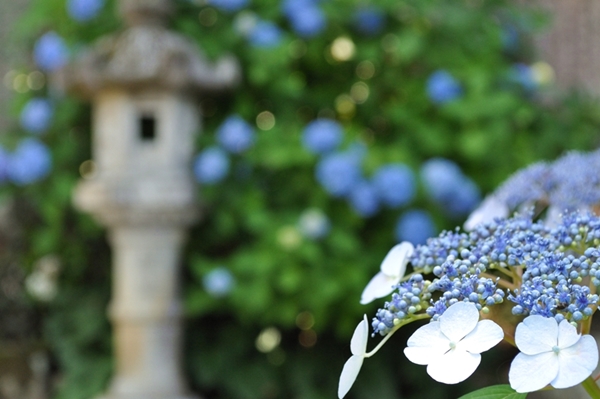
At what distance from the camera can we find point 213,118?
2441 millimetres

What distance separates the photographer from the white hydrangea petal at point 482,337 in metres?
0.40

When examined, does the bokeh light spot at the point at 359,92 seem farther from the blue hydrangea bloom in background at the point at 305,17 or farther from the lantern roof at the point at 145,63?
the lantern roof at the point at 145,63

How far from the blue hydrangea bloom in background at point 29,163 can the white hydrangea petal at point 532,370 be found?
7.29 feet

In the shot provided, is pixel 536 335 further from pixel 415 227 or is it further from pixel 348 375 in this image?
pixel 415 227

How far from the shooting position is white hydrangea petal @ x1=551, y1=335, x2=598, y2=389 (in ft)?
1.21

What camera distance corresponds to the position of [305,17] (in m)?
2.29

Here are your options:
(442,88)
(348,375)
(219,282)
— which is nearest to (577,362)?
(348,375)

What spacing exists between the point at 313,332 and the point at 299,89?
0.86 metres

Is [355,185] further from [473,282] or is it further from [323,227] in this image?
[473,282]

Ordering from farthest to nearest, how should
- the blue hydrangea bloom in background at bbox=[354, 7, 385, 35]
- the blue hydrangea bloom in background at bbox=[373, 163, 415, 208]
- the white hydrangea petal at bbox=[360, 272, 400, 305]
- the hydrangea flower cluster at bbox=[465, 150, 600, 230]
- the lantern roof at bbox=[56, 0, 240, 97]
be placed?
the blue hydrangea bloom in background at bbox=[354, 7, 385, 35]
the lantern roof at bbox=[56, 0, 240, 97]
the blue hydrangea bloom in background at bbox=[373, 163, 415, 208]
the hydrangea flower cluster at bbox=[465, 150, 600, 230]
the white hydrangea petal at bbox=[360, 272, 400, 305]

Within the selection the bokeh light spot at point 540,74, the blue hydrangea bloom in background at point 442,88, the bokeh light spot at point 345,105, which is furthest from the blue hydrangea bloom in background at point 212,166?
the bokeh light spot at point 540,74

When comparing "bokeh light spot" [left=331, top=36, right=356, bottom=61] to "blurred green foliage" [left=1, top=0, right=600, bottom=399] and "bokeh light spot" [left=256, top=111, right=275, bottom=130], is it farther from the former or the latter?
"bokeh light spot" [left=256, top=111, right=275, bottom=130]

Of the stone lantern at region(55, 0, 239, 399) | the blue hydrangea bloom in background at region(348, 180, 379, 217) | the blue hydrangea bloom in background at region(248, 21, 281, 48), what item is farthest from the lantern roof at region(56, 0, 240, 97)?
the blue hydrangea bloom in background at region(348, 180, 379, 217)

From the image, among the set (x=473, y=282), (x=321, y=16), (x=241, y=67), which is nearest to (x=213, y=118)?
(x=241, y=67)
